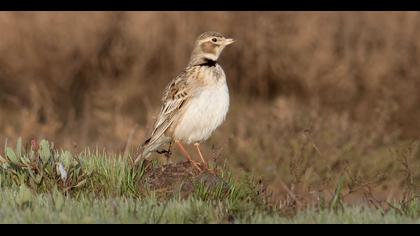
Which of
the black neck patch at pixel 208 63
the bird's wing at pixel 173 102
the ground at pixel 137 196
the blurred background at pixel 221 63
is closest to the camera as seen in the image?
the ground at pixel 137 196

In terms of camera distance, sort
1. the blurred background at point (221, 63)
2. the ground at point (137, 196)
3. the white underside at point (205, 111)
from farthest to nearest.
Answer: the blurred background at point (221, 63)
the white underside at point (205, 111)
the ground at point (137, 196)

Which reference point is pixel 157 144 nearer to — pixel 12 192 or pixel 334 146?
pixel 12 192

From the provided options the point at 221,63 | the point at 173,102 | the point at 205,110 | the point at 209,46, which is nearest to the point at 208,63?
the point at 209,46

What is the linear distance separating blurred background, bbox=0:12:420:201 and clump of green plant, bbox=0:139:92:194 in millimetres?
7589

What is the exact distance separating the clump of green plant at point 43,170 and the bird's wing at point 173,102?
71.0 inches

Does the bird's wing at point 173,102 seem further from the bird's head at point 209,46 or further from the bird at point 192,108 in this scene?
the bird's head at point 209,46

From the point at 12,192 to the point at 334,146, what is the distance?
7.59m

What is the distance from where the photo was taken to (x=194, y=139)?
403 inches

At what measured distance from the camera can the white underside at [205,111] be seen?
9961 mm

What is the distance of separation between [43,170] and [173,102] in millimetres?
2274

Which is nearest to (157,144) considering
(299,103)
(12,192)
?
(12,192)

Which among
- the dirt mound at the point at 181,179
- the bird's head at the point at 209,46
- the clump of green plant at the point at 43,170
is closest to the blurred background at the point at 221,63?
the bird's head at the point at 209,46

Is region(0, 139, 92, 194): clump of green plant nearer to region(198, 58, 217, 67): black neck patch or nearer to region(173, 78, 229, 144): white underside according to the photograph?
region(173, 78, 229, 144): white underside

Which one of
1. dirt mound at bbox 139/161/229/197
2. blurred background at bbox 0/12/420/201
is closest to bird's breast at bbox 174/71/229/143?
dirt mound at bbox 139/161/229/197
